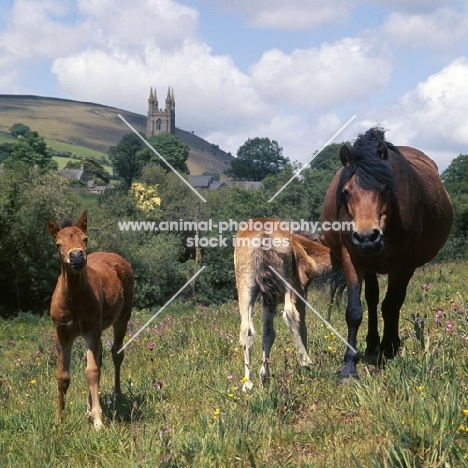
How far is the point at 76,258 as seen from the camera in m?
6.16

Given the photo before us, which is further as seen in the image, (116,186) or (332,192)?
(116,186)

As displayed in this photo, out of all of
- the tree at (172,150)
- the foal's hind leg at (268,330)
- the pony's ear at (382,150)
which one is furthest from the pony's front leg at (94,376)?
the tree at (172,150)

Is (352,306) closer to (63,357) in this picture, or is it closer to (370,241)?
(370,241)

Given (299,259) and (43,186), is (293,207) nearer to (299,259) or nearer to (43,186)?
(43,186)

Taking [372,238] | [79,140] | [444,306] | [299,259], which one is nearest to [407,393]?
[372,238]

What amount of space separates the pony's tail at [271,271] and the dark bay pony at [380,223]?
1.99 feet

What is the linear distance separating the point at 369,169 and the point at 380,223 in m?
0.58

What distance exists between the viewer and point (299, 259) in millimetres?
8398

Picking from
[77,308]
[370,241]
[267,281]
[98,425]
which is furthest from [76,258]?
[370,241]

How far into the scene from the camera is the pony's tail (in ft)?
25.0

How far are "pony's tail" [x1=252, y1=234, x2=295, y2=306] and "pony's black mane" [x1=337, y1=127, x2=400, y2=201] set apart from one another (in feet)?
4.35

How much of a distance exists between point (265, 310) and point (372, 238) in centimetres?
220

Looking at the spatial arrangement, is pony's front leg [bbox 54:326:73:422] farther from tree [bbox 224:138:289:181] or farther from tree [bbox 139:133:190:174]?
tree [bbox 224:138:289:181]

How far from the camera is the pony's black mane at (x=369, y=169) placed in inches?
251
